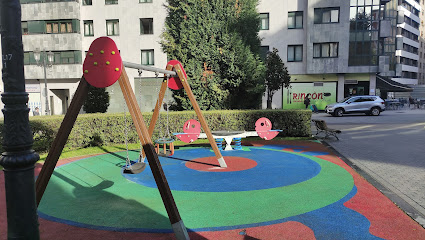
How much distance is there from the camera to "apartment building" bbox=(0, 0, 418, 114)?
31.8m

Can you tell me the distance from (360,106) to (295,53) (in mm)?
9489

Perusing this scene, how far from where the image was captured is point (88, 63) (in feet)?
16.1

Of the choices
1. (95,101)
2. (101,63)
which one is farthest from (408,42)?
(101,63)

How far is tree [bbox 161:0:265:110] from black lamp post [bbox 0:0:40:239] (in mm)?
12251

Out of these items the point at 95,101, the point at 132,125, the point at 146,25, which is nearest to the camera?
the point at 132,125

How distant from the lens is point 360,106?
2778 cm

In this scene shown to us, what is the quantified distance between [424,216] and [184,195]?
14.5 ft

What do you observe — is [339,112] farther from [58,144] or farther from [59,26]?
[59,26]

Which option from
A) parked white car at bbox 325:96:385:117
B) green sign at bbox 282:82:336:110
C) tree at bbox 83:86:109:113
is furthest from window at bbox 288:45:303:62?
tree at bbox 83:86:109:113

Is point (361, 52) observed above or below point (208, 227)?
above

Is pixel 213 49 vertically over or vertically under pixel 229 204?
over

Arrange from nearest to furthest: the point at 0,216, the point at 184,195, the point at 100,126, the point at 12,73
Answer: the point at 12,73, the point at 0,216, the point at 184,195, the point at 100,126

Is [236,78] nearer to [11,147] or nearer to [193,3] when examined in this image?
[193,3]

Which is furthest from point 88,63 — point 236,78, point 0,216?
point 236,78
